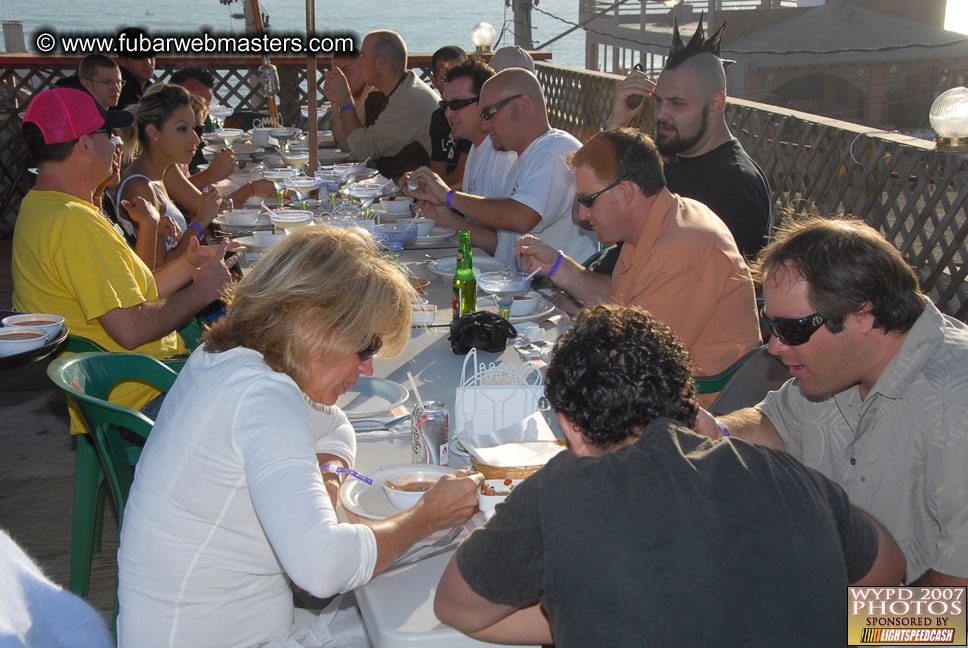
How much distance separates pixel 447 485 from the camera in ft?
5.51

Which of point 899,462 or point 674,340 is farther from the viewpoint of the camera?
point 899,462

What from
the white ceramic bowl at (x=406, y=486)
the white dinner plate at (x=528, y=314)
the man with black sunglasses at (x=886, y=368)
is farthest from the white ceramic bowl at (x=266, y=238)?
the man with black sunglasses at (x=886, y=368)

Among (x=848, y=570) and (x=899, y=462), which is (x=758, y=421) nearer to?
(x=899, y=462)

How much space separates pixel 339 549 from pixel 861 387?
1.18 m

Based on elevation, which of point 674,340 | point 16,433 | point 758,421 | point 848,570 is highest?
point 674,340

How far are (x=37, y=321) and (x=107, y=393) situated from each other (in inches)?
14.2

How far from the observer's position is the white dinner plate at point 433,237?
421 centimetres

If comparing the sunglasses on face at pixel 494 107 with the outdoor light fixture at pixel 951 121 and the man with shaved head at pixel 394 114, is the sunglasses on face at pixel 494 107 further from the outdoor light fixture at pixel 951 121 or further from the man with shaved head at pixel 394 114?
the outdoor light fixture at pixel 951 121

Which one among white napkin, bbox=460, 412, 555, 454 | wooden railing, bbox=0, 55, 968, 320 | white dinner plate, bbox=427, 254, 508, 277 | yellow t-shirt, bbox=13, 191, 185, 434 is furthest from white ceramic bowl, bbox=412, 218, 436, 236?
white napkin, bbox=460, 412, 555, 454

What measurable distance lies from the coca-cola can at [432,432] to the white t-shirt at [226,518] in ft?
1.30

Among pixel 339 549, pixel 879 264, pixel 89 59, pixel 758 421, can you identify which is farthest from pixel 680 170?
pixel 89 59

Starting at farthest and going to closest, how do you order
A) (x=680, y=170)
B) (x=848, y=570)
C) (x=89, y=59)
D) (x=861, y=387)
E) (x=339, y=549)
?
(x=89, y=59) < (x=680, y=170) < (x=861, y=387) < (x=339, y=549) < (x=848, y=570)

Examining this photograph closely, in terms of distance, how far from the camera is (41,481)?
3.72m

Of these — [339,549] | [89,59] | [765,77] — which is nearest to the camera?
[339,549]
